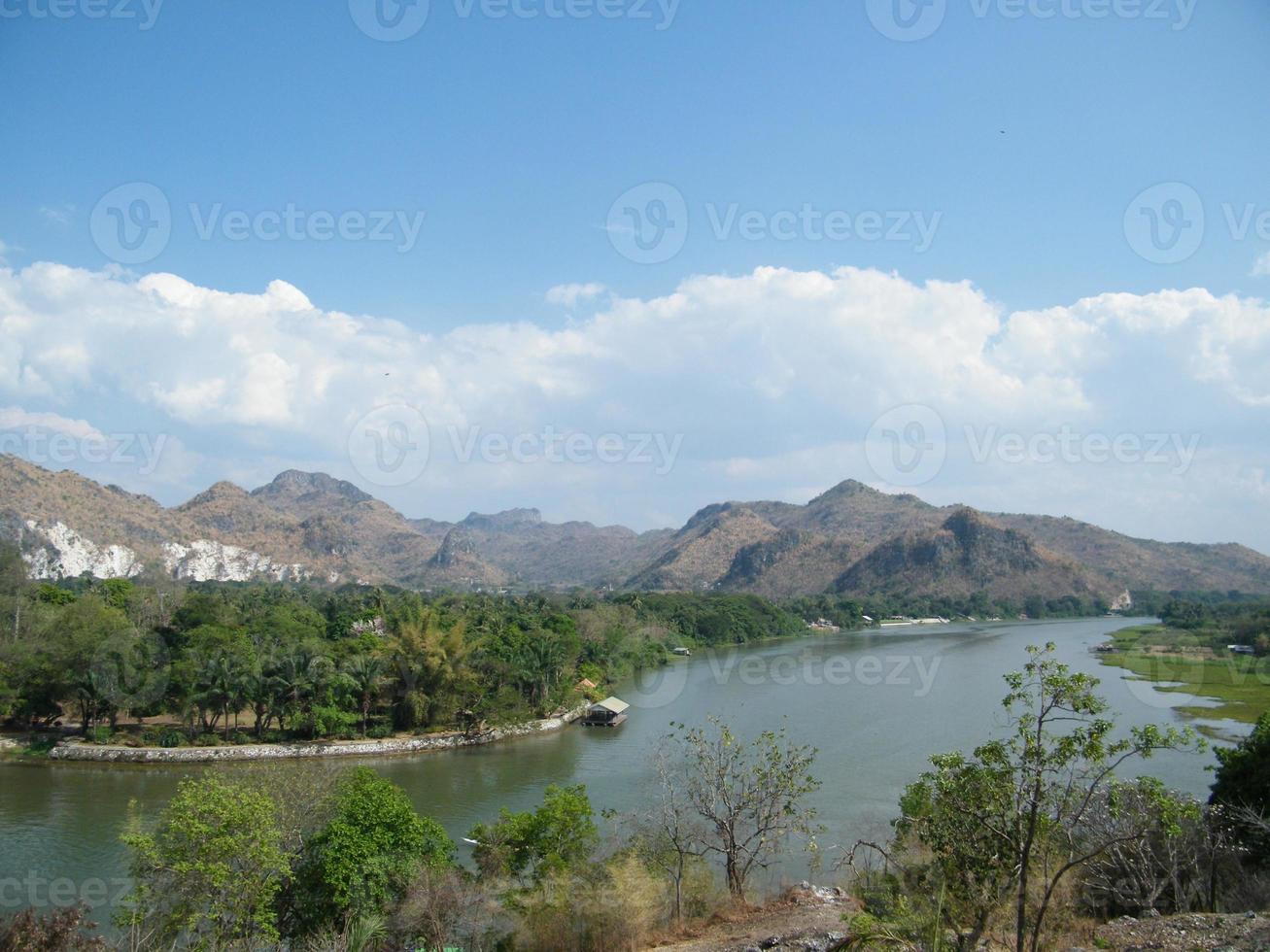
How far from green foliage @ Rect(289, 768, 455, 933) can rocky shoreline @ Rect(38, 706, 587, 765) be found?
16.6 m

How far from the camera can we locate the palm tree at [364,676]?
31.5m

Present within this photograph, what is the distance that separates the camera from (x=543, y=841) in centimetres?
1427

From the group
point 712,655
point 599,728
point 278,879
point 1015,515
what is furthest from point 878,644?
point 1015,515

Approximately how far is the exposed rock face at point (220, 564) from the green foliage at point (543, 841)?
99119 millimetres

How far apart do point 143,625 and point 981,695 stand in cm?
4137

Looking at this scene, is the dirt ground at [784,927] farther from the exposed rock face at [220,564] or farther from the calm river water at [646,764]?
the exposed rock face at [220,564]

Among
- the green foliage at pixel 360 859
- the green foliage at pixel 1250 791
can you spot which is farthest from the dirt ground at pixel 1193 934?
the green foliage at pixel 360 859

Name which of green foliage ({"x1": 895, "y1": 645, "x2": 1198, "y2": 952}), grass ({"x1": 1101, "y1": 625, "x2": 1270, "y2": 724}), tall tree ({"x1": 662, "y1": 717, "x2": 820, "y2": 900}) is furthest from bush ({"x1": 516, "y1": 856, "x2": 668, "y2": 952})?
grass ({"x1": 1101, "y1": 625, "x2": 1270, "y2": 724})

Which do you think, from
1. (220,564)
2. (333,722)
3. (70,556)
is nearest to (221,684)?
(333,722)

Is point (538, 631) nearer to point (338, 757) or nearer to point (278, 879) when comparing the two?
point (338, 757)

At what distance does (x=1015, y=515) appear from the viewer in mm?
168500

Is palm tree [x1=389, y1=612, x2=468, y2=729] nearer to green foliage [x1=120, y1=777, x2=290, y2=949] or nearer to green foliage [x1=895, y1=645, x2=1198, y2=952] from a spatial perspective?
green foliage [x1=120, y1=777, x2=290, y2=949]

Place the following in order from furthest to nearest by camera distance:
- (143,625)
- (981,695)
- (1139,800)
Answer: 1. (143,625)
2. (981,695)
3. (1139,800)

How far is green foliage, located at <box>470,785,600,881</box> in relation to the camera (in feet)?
46.3
